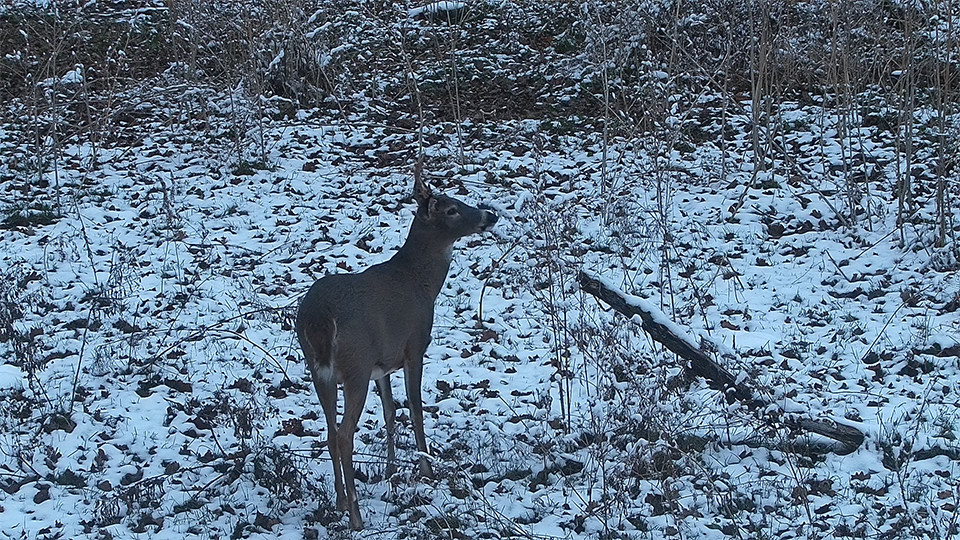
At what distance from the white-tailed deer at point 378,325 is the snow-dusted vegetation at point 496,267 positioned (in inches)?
13.8

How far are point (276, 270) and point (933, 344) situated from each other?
18.2 ft

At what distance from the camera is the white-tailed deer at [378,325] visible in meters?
5.43

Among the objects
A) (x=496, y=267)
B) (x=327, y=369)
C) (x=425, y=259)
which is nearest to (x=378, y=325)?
(x=327, y=369)

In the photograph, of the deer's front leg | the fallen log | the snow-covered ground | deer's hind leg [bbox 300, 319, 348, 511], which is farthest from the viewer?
the fallen log

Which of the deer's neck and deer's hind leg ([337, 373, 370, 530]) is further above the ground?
the deer's neck

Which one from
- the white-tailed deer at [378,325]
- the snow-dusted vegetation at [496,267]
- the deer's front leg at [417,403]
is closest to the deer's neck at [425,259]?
the white-tailed deer at [378,325]

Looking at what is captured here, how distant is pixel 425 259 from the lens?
6.26m

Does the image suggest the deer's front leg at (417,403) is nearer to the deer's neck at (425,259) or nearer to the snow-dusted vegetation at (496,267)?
the snow-dusted vegetation at (496,267)

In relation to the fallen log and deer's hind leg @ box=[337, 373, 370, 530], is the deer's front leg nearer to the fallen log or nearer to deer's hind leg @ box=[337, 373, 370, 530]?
deer's hind leg @ box=[337, 373, 370, 530]

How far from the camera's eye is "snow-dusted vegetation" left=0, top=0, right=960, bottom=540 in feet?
19.0

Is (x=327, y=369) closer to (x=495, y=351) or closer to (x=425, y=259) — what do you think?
(x=425, y=259)

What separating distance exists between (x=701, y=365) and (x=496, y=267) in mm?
2985

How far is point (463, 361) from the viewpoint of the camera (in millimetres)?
7723

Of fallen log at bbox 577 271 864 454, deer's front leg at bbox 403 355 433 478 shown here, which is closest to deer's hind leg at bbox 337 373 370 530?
deer's front leg at bbox 403 355 433 478
